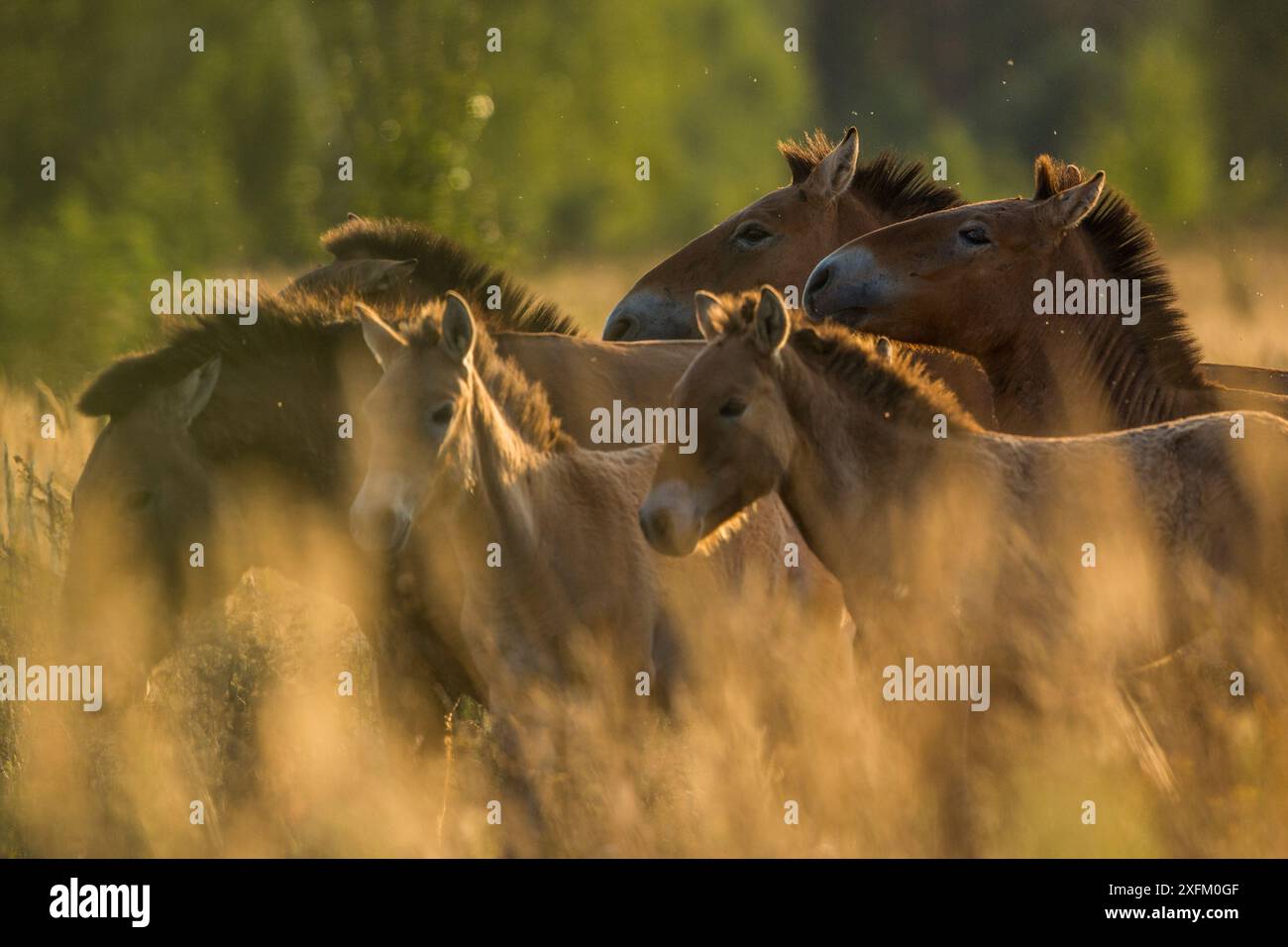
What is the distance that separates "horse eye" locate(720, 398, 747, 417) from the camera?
564cm

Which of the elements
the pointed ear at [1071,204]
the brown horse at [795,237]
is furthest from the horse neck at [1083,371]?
the brown horse at [795,237]

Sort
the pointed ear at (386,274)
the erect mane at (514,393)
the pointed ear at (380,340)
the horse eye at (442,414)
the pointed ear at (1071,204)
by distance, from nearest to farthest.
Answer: the horse eye at (442,414)
the pointed ear at (380,340)
the erect mane at (514,393)
the pointed ear at (1071,204)
the pointed ear at (386,274)

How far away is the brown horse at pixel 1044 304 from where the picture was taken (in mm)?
7234

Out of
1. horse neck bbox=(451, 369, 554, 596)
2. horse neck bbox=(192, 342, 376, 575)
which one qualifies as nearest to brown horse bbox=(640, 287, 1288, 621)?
horse neck bbox=(451, 369, 554, 596)

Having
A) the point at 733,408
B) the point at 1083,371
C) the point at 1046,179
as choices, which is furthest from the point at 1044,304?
the point at 733,408

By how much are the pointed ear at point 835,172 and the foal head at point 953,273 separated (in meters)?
1.15

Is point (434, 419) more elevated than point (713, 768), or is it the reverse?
point (434, 419)

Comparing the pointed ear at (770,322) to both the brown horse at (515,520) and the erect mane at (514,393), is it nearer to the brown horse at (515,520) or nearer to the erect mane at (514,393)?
the brown horse at (515,520)

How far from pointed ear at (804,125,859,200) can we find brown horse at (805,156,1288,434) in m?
1.04

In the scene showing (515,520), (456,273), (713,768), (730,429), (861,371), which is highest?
(456,273)

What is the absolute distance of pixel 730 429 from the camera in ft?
18.5

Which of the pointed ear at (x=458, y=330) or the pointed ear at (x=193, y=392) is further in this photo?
the pointed ear at (x=193, y=392)

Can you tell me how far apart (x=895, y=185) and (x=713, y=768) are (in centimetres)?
379

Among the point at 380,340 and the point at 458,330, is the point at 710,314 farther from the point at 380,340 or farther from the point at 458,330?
the point at 380,340
